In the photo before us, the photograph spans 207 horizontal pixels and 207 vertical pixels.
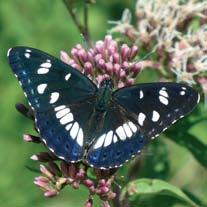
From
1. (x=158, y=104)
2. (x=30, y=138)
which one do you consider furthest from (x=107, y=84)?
(x=30, y=138)

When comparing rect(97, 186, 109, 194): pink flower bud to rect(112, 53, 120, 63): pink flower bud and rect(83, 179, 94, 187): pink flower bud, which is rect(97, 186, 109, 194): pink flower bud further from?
rect(112, 53, 120, 63): pink flower bud

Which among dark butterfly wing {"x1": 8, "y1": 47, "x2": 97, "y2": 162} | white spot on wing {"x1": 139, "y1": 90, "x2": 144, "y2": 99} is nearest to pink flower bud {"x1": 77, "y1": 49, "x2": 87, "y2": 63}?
dark butterfly wing {"x1": 8, "y1": 47, "x2": 97, "y2": 162}

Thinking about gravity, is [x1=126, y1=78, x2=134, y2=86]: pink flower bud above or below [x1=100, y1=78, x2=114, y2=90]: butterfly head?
below

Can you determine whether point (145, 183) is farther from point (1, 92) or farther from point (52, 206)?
point (1, 92)

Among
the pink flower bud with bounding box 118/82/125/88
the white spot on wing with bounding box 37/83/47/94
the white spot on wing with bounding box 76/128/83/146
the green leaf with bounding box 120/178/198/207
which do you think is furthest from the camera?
the pink flower bud with bounding box 118/82/125/88

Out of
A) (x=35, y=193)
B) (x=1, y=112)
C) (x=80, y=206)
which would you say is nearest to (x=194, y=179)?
(x=80, y=206)

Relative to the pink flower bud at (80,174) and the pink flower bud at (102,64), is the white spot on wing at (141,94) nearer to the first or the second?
the pink flower bud at (102,64)
